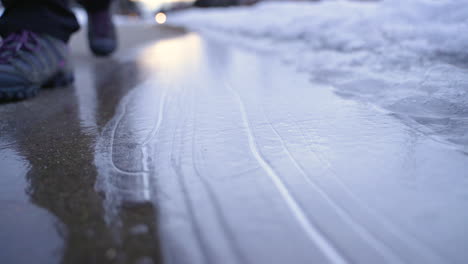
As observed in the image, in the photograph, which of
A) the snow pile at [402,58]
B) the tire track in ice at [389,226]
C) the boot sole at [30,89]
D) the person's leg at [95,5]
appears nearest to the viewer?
the tire track in ice at [389,226]

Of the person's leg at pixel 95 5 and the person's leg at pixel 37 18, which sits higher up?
the person's leg at pixel 95 5

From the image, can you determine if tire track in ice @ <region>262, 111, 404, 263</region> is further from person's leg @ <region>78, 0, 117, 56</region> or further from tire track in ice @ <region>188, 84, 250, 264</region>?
person's leg @ <region>78, 0, 117, 56</region>

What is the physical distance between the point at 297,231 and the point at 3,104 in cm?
95

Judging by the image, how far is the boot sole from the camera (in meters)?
0.96

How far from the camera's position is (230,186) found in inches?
18.4

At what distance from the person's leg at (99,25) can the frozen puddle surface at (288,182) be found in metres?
1.11

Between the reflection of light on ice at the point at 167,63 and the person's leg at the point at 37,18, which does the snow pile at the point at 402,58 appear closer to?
the reflection of light on ice at the point at 167,63

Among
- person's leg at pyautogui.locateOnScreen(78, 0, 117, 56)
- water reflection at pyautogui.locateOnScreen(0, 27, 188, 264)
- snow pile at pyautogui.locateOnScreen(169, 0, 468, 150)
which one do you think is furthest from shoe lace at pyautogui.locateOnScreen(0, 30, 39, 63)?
snow pile at pyautogui.locateOnScreen(169, 0, 468, 150)

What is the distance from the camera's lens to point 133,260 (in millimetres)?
343

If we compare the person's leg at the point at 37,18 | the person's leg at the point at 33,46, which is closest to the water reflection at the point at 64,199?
the person's leg at the point at 33,46

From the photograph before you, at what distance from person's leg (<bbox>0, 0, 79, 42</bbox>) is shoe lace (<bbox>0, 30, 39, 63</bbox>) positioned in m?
0.04

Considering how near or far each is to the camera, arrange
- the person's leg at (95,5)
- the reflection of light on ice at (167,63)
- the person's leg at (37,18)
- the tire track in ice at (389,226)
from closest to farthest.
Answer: the tire track in ice at (389,226) < the person's leg at (37,18) < the reflection of light on ice at (167,63) < the person's leg at (95,5)

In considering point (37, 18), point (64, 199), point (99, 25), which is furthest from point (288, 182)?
point (99, 25)

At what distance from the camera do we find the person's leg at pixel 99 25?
68.6 inches
